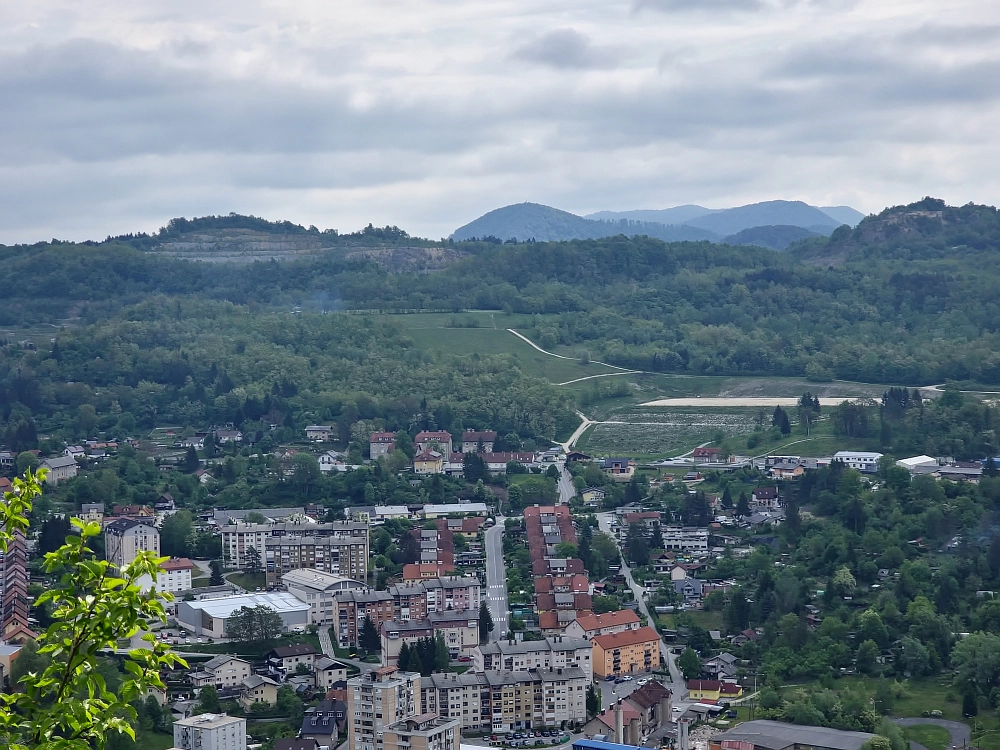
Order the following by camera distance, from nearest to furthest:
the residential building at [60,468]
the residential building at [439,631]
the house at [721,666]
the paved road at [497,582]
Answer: the house at [721,666] < the residential building at [439,631] < the paved road at [497,582] < the residential building at [60,468]

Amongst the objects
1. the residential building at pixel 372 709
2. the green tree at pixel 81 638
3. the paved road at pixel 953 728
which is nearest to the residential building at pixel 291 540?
the residential building at pixel 372 709

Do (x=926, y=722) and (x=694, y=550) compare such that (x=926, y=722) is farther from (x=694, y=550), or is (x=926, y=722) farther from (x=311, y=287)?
(x=311, y=287)

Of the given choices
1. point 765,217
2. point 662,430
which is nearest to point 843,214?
point 765,217

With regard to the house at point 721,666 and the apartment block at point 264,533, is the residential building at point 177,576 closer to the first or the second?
the apartment block at point 264,533

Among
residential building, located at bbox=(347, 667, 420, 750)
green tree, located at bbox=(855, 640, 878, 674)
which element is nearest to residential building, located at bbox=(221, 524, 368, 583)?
residential building, located at bbox=(347, 667, 420, 750)

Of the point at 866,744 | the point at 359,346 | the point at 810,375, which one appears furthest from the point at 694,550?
the point at 359,346

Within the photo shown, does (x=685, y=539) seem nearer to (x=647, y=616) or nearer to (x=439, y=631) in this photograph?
(x=647, y=616)

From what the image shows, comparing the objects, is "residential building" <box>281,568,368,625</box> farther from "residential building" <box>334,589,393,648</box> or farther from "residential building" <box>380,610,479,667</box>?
"residential building" <box>380,610,479,667</box>
